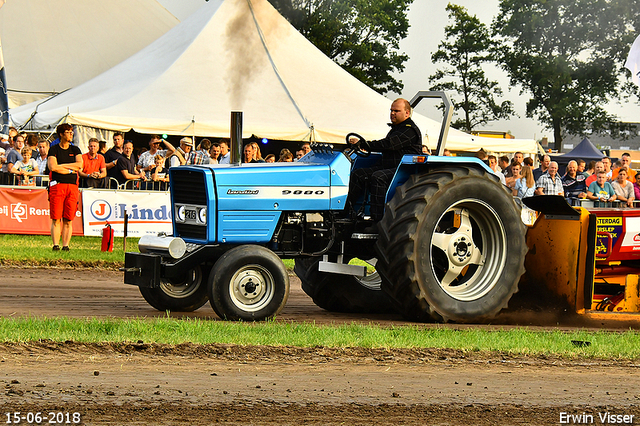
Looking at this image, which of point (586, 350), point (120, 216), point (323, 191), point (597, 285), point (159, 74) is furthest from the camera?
point (159, 74)

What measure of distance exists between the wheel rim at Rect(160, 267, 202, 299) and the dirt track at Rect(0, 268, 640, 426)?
6.58 feet

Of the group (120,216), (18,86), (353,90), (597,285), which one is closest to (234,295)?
(597,285)

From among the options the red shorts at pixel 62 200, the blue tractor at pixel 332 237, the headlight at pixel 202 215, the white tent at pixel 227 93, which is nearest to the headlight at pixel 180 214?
the blue tractor at pixel 332 237

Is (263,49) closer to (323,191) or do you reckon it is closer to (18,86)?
(18,86)

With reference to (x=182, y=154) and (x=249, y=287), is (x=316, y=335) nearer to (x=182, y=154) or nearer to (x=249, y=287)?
(x=249, y=287)

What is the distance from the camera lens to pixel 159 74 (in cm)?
2077

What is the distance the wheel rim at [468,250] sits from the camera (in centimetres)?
780

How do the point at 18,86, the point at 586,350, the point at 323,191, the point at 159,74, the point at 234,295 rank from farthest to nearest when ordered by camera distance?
the point at 18,86
the point at 159,74
the point at 323,191
the point at 234,295
the point at 586,350

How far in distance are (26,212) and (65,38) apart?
724 inches

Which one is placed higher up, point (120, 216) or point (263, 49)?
point (263, 49)

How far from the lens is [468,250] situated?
309 inches

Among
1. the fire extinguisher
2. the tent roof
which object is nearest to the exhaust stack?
the fire extinguisher

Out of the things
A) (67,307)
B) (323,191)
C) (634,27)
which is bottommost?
(67,307)

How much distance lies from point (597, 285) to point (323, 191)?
288 centimetres
